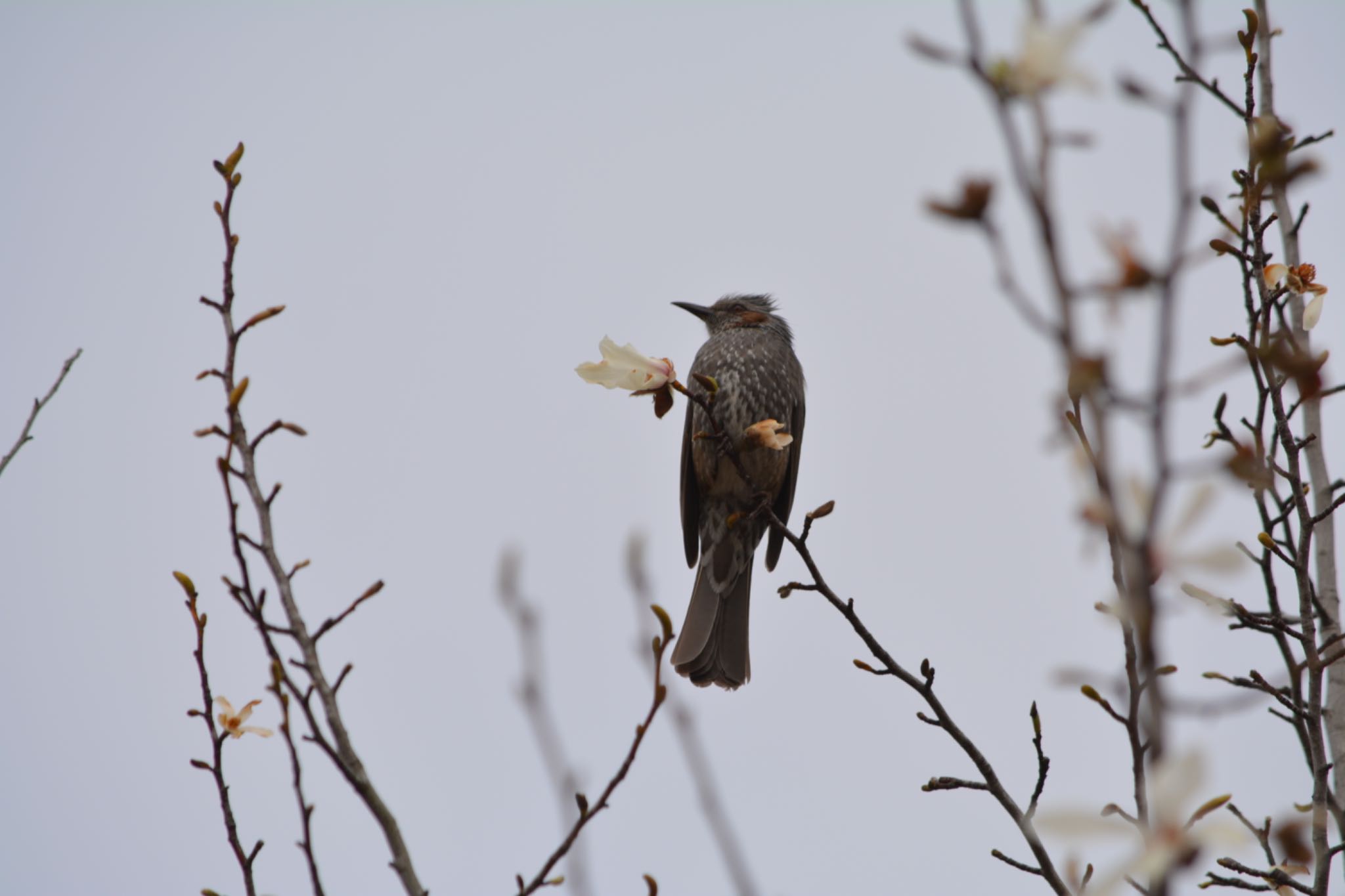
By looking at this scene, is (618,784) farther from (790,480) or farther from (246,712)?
(790,480)

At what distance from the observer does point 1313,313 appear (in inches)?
116

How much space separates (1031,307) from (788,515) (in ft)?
15.3

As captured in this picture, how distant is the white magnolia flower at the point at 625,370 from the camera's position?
2604 millimetres

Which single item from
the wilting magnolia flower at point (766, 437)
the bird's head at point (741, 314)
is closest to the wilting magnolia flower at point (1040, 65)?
the wilting magnolia flower at point (766, 437)

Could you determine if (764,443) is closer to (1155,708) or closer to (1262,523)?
(1262,523)

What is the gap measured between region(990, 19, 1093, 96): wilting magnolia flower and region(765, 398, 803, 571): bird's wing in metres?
4.45

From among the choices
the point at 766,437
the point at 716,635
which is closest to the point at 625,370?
the point at 766,437

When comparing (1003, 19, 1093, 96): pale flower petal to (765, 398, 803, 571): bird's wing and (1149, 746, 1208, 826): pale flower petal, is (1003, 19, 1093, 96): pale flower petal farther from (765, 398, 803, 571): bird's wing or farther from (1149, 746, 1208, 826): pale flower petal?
(765, 398, 803, 571): bird's wing

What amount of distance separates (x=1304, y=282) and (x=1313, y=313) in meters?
0.12

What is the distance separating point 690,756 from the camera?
1815 millimetres

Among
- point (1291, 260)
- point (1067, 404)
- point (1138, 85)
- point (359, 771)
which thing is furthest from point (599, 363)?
point (1291, 260)

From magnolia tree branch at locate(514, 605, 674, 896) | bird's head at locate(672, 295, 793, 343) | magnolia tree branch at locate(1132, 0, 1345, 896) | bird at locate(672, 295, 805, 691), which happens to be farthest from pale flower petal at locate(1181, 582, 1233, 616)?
bird's head at locate(672, 295, 793, 343)

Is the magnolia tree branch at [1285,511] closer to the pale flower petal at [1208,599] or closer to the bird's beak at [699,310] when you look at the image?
the pale flower petal at [1208,599]

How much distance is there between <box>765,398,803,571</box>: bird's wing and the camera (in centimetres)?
569
